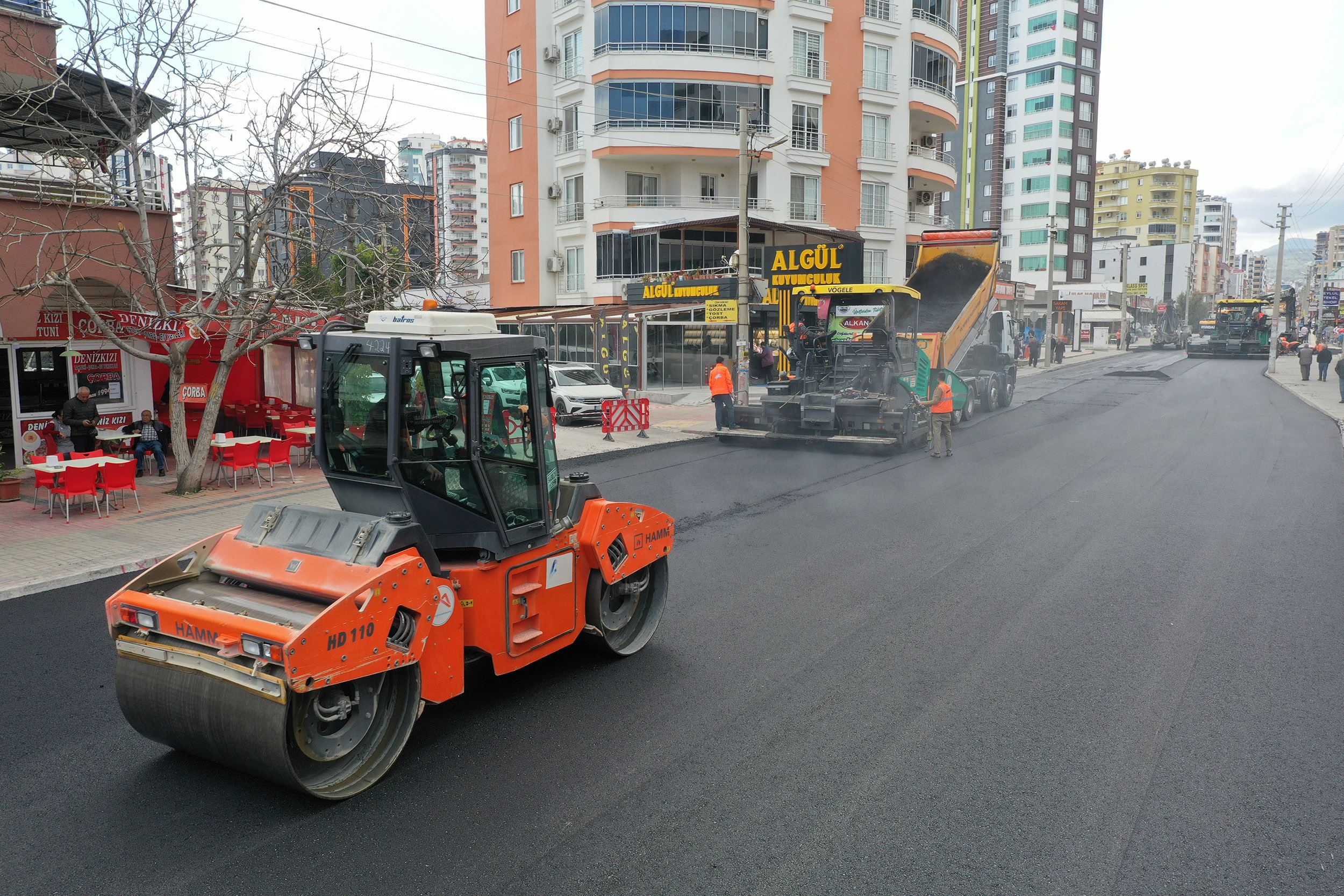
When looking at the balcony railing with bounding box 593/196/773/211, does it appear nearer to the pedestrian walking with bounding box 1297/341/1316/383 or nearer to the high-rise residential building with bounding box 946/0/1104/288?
the pedestrian walking with bounding box 1297/341/1316/383

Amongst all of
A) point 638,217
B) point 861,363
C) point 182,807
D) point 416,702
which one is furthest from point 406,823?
point 638,217

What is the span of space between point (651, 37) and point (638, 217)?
734cm

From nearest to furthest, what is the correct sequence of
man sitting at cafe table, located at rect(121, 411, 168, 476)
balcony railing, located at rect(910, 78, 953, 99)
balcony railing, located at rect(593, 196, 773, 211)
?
man sitting at cafe table, located at rect(121, 411, 168, 476) → balcony railing, located at rect(593, 196, 773, 211) → balcony railing, located at rect(910, 78, 953, 99)

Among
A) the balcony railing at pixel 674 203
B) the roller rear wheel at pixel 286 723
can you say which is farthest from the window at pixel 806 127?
the roller rear wheel at pixel 286 723

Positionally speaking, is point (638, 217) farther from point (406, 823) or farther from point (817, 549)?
point (406, 823)

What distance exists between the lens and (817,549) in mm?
10164

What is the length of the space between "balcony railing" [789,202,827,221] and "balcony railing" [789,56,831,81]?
5499 millimetres

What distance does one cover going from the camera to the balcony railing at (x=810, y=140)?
40875mm

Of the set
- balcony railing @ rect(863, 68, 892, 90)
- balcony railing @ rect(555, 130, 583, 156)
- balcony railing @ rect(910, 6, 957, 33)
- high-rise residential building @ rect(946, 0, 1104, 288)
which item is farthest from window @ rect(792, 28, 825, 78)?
high-rise residential building @ rect(946, 0, 1104, 288)

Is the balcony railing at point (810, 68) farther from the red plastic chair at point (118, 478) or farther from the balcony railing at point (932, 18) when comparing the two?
the red plastic chair at point (118, 478)

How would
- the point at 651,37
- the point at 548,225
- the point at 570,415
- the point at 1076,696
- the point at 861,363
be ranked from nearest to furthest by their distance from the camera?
the point at 1076,696, the point at 861,363, the point at 570,415, the point at 651,37, the point at 548,225

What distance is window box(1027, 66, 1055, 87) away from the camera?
84.8 metres

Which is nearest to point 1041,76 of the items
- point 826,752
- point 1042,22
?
point 1042,22

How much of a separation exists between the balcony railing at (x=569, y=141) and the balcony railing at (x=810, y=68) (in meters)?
9.73
